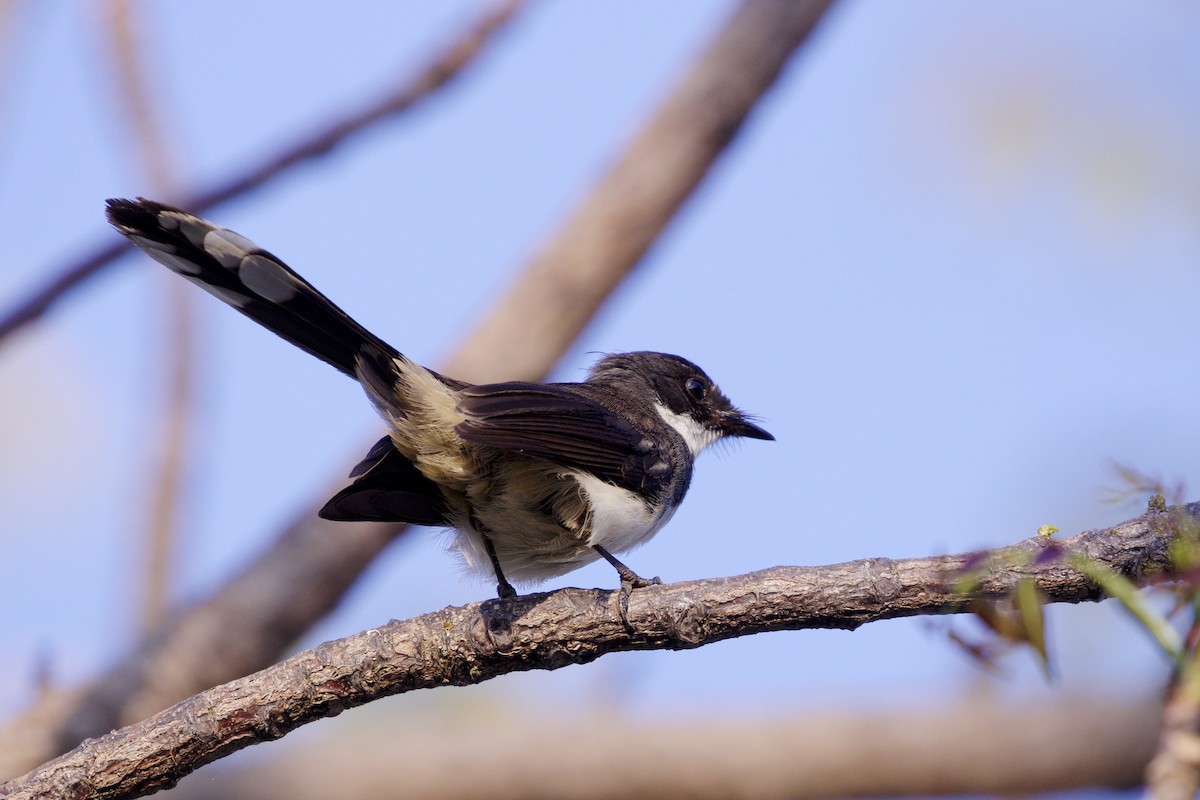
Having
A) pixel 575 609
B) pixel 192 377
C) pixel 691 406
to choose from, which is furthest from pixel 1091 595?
pixel 192 377

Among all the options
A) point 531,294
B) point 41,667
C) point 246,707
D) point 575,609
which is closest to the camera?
point 246,707

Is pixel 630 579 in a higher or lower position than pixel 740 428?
lower

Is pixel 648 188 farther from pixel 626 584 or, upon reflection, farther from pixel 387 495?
pixel 626 584

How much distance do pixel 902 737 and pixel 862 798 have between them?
1.01ft

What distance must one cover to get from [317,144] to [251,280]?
3.58 ft

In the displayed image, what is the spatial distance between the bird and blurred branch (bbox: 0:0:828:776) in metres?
1.02

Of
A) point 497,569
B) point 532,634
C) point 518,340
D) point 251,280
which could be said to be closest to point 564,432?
point 497,569

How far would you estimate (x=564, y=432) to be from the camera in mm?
→ 4172

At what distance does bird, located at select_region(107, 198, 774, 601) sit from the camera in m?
3.99

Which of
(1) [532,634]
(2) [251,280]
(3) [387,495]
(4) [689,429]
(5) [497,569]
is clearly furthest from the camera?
(4) [689,429]

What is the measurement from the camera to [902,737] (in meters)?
4.77

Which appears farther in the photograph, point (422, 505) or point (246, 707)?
point (422, 505)

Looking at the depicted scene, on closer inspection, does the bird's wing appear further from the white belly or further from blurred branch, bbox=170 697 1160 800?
blurred branch, bbox=170 697 1160 800

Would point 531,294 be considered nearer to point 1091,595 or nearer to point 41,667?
point 41,667
